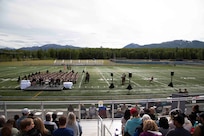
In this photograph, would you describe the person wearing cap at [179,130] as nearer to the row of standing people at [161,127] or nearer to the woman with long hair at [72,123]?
the row of standing people at [161,127]

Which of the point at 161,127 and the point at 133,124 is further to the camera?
the point at 133,124

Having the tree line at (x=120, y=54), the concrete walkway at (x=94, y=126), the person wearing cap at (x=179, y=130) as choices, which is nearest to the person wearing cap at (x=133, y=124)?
the person wearing cap at (x=179, y=130)

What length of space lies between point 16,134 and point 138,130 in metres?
2.60

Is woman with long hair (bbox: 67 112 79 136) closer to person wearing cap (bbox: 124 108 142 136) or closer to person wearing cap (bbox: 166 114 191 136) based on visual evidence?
person wearing cap (bbox: 124 108 142 136)

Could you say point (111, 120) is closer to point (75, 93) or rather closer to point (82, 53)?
point (75, 93)

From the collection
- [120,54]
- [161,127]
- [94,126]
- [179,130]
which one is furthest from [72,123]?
[120,54]

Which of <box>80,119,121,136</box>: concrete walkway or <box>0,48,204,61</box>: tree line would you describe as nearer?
<box>80,119,121,136</box>: concrete walkway

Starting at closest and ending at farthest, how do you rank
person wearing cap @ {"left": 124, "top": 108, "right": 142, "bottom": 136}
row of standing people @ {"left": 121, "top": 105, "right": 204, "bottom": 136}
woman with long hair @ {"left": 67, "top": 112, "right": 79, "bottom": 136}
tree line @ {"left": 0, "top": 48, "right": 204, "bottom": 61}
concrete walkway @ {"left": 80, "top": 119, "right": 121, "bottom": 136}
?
row of standing people @ {"left": 121, "top": 105, "right": 204, "bottom": 136} → person wearing cap @ {"left": 124, "top": 108, "right": 142, "bottom": 136} → woman with long hair @ {"left": 67, "top": 112, "right": 79, "bottom": 136} → concrete walkway @ {"left": 80, "top": 119, "right": 121, "bottom": 136} → tree line @ {"left": 0, "top": 48, "right": 204, "bottom": 61}

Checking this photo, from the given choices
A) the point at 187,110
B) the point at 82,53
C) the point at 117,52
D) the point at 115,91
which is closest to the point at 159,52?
the point at 117,52

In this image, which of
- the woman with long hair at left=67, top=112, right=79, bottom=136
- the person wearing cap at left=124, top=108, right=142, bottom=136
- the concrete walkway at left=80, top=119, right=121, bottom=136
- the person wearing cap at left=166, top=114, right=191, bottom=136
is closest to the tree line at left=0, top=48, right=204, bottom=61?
the concrete walkway at left=80, top=119, right=121, bottom=136

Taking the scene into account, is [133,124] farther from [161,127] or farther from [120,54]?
[120,54]

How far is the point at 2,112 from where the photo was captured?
951 cm

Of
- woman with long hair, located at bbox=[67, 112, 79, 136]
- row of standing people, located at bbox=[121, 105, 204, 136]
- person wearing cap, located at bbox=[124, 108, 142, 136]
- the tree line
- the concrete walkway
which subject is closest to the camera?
row of standing people, located at bbox=[121, 105, 204, 136]

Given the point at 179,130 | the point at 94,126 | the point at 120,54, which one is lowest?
the point at 94,126
